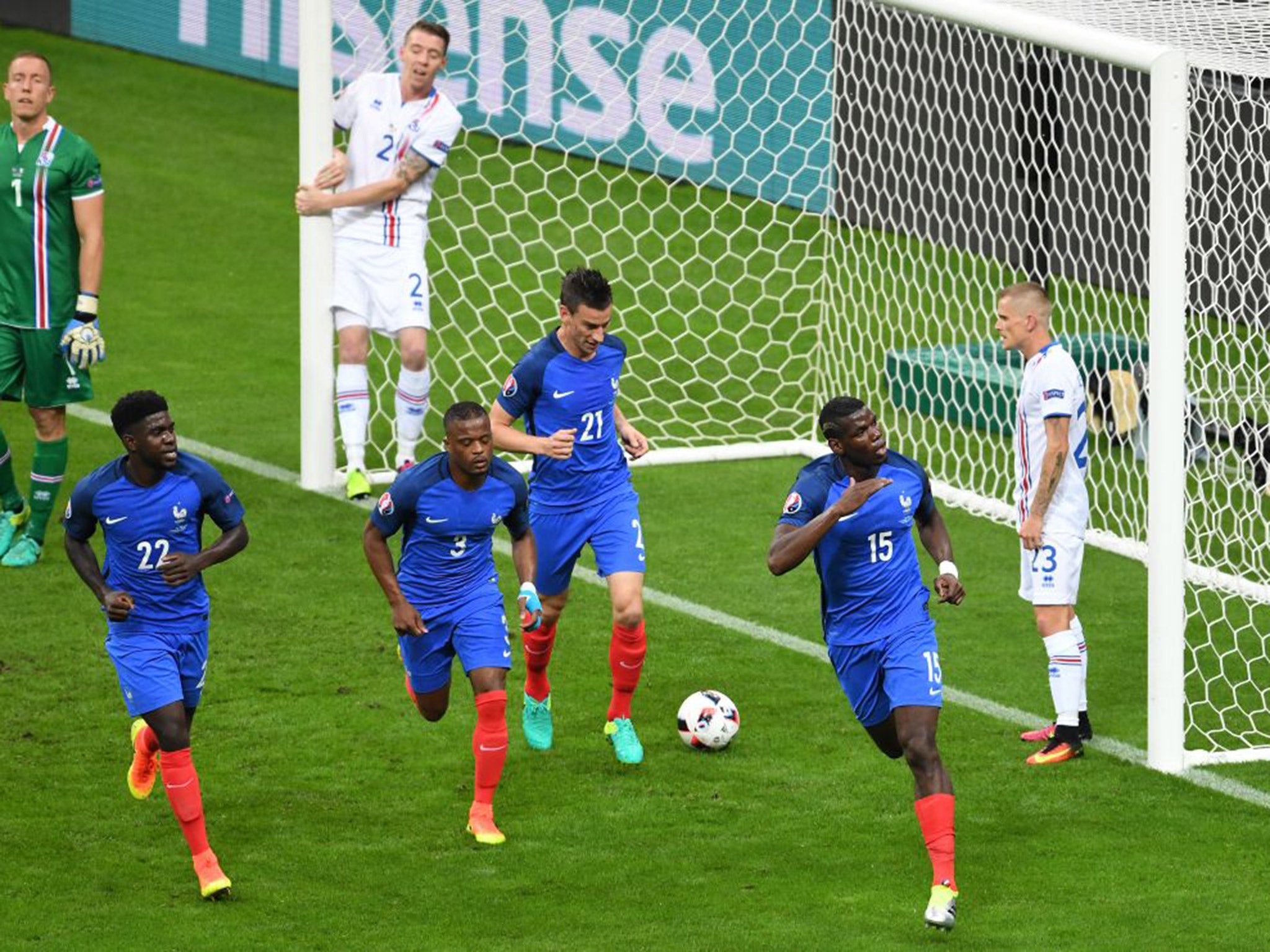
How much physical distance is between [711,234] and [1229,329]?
17.0 ft

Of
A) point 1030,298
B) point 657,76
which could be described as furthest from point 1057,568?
point 657,76

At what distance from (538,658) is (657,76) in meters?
8.60

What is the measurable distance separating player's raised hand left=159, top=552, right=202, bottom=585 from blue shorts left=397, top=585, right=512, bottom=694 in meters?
0.90

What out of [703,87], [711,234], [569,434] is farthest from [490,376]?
[569,434]

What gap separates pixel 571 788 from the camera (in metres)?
8.64

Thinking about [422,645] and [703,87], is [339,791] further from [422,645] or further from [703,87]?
[703,87]

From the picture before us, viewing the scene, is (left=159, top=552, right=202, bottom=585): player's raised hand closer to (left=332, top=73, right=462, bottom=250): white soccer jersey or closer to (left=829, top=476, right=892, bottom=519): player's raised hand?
(left=829, top=476, right=892, bottom=519): player's raised hand

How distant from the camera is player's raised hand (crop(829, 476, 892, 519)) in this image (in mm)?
7191

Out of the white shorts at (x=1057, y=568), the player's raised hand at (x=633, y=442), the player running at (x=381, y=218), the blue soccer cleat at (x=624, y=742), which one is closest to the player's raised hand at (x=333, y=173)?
the player running at (x=381, y=218)

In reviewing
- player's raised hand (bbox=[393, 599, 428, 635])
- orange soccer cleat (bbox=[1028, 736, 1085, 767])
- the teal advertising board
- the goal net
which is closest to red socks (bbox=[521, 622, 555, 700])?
player's raised hand (bbox=[393, 599, 428, 635])

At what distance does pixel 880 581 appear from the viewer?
7.57 metres

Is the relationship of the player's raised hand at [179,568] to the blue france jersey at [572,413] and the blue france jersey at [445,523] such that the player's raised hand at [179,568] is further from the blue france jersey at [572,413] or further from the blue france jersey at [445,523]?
the blue france jersey at [572,413]

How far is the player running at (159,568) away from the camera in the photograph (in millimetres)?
7414

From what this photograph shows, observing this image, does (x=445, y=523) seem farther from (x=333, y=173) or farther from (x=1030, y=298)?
(x=333, y=173)
